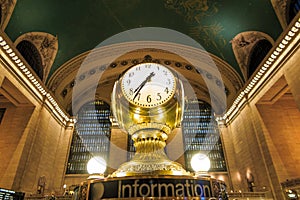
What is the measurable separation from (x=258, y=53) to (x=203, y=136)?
6.89 m

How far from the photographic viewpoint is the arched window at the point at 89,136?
12945 mm

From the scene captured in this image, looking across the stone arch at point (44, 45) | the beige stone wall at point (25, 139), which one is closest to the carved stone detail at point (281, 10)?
the stone arch at point (44, 45)

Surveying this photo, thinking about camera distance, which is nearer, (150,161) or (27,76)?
(150,161)

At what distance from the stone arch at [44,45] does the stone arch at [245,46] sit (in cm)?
899

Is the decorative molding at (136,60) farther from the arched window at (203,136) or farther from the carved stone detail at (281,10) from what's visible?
the carved stone detail at (281,10)

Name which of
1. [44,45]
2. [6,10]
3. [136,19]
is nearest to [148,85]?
[6,10]

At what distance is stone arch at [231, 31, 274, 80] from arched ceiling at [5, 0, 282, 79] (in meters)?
0.26

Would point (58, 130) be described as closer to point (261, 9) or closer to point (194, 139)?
point (194, 139)

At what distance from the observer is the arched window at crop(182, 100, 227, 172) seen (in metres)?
12.9

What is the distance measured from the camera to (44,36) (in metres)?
9.13

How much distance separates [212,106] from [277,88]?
5861mm

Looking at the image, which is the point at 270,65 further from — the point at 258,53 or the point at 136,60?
the point at 136,60

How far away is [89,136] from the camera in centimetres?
1409

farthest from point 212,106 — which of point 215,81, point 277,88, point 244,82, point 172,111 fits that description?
point 172,111
